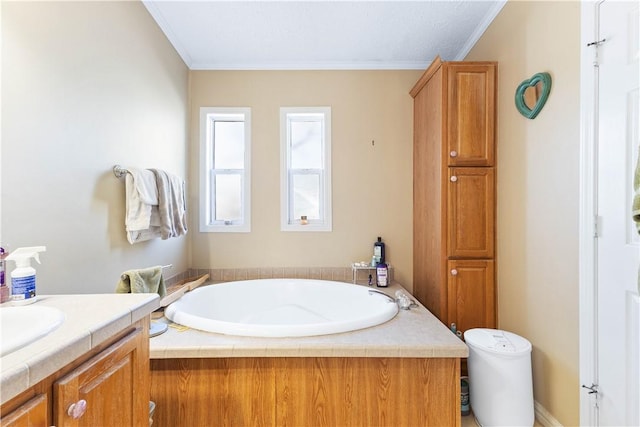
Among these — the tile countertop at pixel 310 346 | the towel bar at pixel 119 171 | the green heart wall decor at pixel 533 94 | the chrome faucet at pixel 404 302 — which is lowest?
the tile countertop at pixel 310 346

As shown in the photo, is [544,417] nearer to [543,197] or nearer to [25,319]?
[543,197]

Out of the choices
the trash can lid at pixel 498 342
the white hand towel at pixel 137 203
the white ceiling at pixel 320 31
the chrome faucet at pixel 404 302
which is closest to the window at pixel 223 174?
the white ceiling at pixel 320 31

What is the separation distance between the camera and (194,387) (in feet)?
4.38

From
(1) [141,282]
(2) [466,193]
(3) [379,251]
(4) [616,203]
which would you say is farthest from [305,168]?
(4) [616,203]

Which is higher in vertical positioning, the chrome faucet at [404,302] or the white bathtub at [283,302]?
the chrome faucet at [404,302]

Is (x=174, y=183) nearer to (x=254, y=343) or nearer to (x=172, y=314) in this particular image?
(x=172, y=314)

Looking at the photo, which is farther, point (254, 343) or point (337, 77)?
point (337, 77)

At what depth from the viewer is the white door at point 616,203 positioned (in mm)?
1123

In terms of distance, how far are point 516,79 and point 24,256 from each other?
2.54m

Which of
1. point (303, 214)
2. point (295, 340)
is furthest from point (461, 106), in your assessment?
point (295, 340)

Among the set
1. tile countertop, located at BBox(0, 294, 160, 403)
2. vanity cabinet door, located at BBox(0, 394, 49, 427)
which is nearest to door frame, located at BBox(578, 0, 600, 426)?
tile countertop, located at BBox(0, 294, 160, 403)

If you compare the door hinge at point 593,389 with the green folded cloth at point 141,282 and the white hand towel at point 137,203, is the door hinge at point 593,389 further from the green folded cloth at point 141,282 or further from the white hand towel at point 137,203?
the white hand towel at point 137,203

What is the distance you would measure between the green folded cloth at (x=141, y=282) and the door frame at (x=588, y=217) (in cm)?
213

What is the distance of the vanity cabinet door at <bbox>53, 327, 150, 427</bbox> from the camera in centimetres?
62
